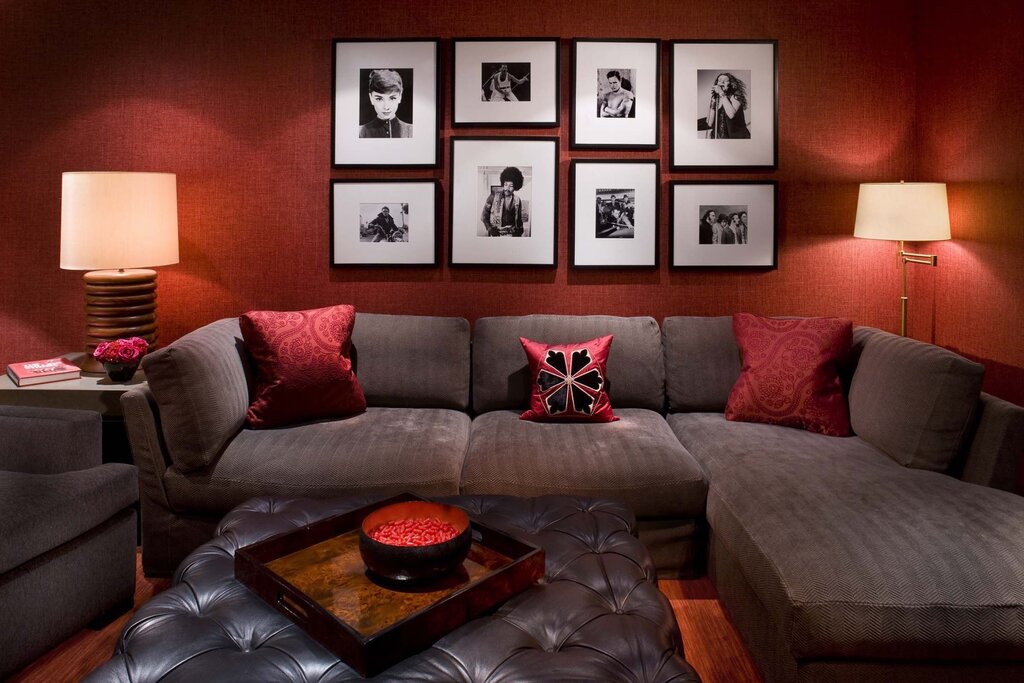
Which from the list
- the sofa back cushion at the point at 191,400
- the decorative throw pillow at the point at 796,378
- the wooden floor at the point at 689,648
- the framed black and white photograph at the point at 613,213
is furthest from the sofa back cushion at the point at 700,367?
the sofa back cushion at the point at 191,400

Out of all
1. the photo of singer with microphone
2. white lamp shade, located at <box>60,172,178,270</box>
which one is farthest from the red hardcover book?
the photo of singer with microphone

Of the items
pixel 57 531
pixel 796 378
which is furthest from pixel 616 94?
pixel 57 531

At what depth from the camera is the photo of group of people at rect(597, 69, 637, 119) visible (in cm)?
355

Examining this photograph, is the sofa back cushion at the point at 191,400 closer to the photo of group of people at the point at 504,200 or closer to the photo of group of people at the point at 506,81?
the photo of group of people at the point at 504,200

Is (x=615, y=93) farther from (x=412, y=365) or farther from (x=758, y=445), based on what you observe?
(x=758, y=445)

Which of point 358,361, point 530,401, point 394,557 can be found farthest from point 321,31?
point 394,557

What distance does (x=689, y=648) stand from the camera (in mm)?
2314

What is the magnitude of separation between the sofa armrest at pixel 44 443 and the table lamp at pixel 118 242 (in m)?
0.88

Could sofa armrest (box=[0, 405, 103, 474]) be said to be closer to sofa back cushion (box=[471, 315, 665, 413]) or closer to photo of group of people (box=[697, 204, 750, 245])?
sofa back cushion (box=[471, 315, 665, 413])

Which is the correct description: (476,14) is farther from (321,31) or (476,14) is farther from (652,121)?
(652,121)

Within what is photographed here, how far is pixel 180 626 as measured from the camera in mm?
1563

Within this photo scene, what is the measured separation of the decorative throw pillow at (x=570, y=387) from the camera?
3.09 m

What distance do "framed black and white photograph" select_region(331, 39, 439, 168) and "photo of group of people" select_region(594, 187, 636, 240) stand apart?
0.79 m

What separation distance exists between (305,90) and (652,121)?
1609mm
